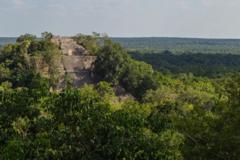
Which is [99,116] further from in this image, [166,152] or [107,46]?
[107,46]

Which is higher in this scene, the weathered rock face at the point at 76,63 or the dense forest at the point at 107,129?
the dense forest at the point at 107,129

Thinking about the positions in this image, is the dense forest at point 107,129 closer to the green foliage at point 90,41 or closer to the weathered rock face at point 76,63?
the weathered rock face at point 76,63

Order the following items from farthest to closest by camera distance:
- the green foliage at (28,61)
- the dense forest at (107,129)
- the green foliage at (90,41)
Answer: the green foliage at (90,41) → the green foliage at (28,61) → the dense forest at (107,129)

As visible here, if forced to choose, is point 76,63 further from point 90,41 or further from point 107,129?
point 107,129

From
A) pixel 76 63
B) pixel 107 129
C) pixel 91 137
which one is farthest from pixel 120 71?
pixel 107 129

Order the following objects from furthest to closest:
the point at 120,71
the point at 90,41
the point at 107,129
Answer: the point at 90,41 < the point at 120,71 < the point at 107,129

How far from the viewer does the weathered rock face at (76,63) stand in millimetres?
83312

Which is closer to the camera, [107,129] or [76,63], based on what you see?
[107,129]

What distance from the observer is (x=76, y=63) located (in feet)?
288

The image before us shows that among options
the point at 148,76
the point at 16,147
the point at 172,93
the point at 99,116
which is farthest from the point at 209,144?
the point at 148,76

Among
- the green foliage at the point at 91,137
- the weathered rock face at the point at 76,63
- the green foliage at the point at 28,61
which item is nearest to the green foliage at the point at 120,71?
the weathered rock face at the point at 76,63

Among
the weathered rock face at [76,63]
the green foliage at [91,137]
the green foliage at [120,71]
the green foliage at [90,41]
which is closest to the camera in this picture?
the green foliage at [91,137]

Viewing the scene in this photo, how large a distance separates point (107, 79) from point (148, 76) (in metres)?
6.97

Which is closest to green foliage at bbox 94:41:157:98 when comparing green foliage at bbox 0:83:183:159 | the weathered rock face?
the weathered rock face
